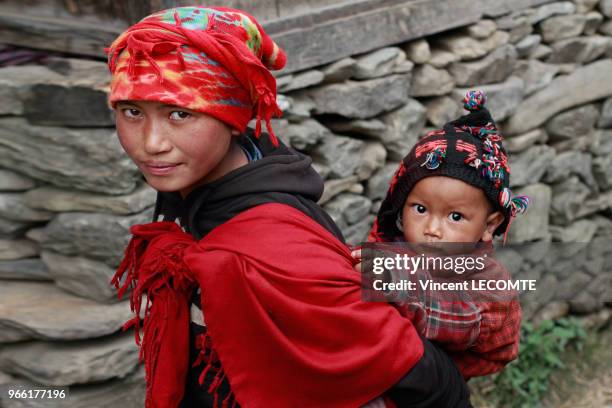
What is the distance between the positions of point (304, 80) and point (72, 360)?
1392 mm

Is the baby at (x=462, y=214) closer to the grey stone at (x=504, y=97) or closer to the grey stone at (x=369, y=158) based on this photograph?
the grey stone at (x=369, y=158)

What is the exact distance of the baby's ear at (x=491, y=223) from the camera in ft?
5.90

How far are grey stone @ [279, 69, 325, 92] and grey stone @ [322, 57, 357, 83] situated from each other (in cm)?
6

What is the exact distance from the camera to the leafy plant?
412 centimetres

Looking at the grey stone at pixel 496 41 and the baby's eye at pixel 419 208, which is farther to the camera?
the grey stone at pixel 496 41

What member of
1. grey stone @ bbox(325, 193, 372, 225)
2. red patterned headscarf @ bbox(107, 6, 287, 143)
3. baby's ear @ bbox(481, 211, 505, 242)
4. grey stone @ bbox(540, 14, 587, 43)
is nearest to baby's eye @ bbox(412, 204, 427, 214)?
baby's ear @ bbox(481, 211, 505, 242)

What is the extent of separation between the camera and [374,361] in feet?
4.55

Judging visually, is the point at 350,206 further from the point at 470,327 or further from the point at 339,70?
the point at 470,327

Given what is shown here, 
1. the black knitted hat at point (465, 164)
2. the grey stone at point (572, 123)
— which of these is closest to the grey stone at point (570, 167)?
the grey stone at point (572, 123)

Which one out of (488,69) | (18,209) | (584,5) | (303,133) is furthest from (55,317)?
(584,5)

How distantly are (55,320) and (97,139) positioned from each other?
2.26ft

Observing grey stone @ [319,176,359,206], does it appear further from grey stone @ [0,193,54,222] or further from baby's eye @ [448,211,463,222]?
baby's eye @ [448,211,463,222]

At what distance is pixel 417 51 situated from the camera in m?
3.44

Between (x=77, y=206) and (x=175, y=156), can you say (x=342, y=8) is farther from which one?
(x=175, y=156)
